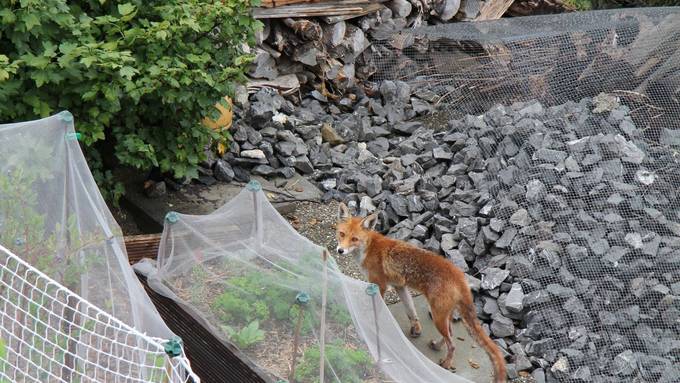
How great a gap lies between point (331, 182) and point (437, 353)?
2.34m

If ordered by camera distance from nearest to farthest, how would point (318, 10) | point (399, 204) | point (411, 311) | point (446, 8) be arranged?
1. point (411, 311)
2. point (399, 204)
3. point (318, 10)
4. point (446, 8)

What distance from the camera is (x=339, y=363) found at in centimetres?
→ 493

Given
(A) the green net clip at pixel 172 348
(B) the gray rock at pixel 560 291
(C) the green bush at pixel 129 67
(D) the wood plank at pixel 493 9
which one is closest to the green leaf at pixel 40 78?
(C) the green bush at pixel 129 67

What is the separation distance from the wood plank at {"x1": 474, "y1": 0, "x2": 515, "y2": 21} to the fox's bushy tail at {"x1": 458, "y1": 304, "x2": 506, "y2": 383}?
5860mm

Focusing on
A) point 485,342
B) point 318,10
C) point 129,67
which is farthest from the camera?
point 318,10

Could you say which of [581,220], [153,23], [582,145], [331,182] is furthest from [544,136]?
[153,23]

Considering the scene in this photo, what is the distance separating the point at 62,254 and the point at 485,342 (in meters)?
2.63

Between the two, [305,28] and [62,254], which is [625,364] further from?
[305,28]

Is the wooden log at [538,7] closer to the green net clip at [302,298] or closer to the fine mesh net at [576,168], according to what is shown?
the fine mesh net at [576,168]

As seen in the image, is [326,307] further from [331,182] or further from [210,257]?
[331,182]

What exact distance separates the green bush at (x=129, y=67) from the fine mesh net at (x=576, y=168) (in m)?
2.26

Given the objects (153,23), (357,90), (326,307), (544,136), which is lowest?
(357,90)

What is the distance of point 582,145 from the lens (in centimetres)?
755

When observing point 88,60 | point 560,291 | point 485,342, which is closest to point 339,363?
point 485,342
